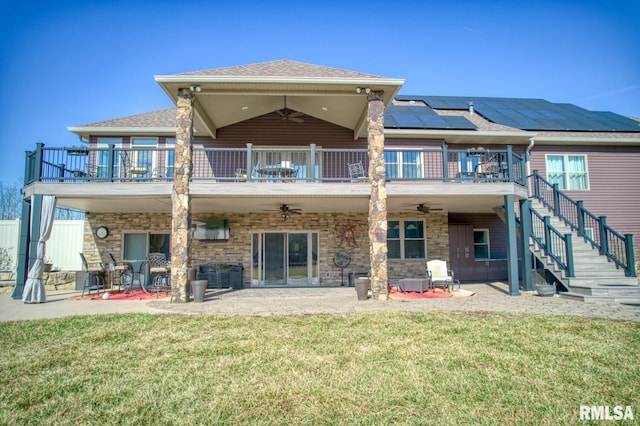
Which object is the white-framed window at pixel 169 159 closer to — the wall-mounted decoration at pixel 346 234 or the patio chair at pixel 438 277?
the wall-mounted decoration at pixel 346 234

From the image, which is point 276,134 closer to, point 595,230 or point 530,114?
point 530,114

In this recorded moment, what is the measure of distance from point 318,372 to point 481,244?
1289cm

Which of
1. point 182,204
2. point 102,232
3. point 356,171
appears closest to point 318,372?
point 182,204

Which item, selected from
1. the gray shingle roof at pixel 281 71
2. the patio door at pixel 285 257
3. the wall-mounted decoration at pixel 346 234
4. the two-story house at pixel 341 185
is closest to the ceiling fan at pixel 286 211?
the two-story house at pixel 341 185

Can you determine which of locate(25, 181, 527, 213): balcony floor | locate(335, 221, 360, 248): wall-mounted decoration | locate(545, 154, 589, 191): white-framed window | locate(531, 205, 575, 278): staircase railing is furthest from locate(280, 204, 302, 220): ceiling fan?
locate(545, 154, 589, 191): white-framed window

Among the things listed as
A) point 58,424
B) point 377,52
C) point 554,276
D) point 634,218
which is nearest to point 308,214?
point 377,52

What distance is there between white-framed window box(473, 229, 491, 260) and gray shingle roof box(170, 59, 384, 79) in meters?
8.57

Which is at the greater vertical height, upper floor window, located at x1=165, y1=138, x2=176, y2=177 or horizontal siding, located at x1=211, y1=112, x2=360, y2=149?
horizontal siding, located at x1=211, y1=112, x2=360, y2=149

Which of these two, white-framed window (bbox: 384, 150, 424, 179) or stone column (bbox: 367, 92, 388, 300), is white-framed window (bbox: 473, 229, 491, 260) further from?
stone column (bbox: 367, 92, 388, 300)

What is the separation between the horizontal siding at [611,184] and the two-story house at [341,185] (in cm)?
6

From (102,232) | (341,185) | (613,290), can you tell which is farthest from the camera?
(102,232)

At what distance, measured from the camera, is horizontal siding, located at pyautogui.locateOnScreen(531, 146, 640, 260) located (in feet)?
48.9

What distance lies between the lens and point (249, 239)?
1389cm

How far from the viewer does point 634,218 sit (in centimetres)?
1498
